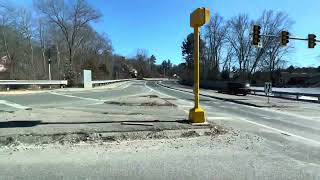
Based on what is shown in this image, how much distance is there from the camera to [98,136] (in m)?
10.4

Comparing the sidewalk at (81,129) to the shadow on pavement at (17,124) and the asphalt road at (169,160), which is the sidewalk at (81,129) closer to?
the shadow on pavement at (17,124)

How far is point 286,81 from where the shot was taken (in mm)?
116438

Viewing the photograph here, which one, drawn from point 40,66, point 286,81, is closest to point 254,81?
point 286,81

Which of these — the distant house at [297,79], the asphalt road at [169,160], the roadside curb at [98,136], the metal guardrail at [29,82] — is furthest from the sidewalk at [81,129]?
Answer: the distant house at [297,79]

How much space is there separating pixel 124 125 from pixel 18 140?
305 centimetres

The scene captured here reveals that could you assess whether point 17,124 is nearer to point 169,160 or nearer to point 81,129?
point 81,129

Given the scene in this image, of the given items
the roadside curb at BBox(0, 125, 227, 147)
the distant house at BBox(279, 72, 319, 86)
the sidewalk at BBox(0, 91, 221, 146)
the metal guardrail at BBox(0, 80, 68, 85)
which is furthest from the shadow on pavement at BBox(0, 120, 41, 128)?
the distant house at BBox(279, 72, 319, 86)

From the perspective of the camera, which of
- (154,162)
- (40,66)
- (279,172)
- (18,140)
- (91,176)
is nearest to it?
(91,176)

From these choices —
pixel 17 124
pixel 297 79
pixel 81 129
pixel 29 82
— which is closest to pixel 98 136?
pixel 81 129

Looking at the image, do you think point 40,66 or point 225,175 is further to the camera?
point 40,66

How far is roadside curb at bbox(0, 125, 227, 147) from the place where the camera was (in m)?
9.73

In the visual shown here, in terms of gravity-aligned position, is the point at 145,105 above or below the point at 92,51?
below

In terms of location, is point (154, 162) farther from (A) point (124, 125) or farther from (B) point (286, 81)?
(B) point (286, 81)

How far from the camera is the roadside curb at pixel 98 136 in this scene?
973cm
